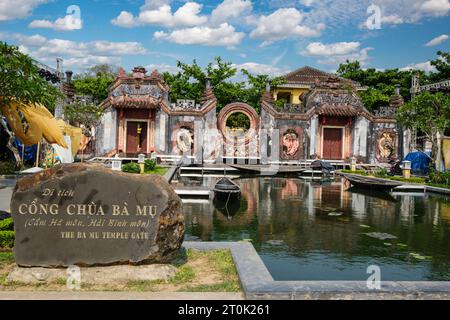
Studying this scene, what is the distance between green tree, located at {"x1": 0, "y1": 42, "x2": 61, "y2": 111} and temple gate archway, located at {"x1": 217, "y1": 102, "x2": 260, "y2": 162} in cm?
2262

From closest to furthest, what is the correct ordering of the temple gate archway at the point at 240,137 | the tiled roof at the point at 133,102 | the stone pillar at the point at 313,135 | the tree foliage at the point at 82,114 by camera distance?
1. the tree foliage at the point at 82,114
2. the tiled roof at the point at 133,102
3. the temple gate archway at the point at 240,137
4. the stone pillar at the point at 313,135

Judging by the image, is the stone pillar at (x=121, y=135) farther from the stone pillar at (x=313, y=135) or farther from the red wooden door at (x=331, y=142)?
the red wooden door at (x=331, y=142)

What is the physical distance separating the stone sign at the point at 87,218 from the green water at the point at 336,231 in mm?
2399

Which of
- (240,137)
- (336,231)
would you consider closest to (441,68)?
(240,137)

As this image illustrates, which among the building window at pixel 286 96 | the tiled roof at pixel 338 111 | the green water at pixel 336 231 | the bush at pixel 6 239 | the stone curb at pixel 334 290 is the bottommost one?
the green water at pixel 336 231

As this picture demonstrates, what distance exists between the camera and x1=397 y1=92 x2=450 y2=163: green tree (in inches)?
869

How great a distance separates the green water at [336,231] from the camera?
7811 millimetres

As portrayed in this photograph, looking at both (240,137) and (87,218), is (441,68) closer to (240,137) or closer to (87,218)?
(240,137)

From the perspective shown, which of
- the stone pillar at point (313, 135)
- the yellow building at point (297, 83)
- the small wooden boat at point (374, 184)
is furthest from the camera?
the yellow building at point (297, 83)

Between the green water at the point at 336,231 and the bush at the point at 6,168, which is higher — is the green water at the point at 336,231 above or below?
below

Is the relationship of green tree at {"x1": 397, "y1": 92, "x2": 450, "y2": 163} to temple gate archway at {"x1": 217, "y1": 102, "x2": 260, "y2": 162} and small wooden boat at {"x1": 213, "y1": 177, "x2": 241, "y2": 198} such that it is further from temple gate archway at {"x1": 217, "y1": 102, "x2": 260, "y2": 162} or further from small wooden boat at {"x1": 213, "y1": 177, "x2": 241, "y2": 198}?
small wooden boat at {"x1": 213, "y1": 177, "x2": 241, "y2": 198}

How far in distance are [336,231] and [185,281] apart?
614cm

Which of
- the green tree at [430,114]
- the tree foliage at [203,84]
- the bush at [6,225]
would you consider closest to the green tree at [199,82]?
the tree foliage at [203,84]
